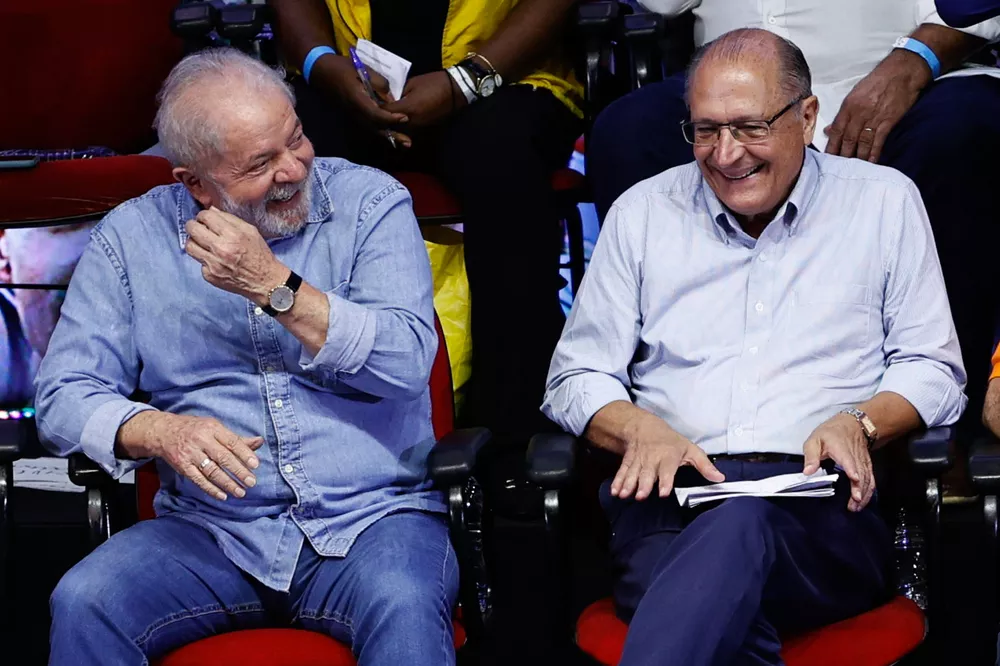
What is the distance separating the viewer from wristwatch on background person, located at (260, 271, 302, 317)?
94.0 inches

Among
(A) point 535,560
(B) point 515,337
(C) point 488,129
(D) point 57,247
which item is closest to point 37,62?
(D) point 57,247

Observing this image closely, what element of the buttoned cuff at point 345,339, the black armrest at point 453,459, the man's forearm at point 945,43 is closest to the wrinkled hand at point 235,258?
the buttoned cuff at point 345,339

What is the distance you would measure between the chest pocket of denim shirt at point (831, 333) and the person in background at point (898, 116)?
46cm

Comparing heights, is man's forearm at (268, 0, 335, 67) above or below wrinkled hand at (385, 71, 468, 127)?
above

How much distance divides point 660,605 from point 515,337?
1131mm

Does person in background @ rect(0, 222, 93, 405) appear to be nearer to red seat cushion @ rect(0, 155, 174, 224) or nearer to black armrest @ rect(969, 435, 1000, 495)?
red seat cushion @ rect(0, 155, 174, 224)

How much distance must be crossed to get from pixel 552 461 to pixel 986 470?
66cm

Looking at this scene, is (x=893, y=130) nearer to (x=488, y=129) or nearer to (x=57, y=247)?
(x=488, y=129)

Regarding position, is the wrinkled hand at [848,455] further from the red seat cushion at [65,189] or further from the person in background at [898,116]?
the red seat cushion at [65,189]

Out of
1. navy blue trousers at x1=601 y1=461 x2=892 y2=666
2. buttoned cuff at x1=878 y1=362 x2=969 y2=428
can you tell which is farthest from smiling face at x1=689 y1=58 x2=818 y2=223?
navy blue trousers at x1=601 y1=461 x2=892 y2=666

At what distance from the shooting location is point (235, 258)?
2.39 metres

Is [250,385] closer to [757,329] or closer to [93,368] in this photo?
[93,368]

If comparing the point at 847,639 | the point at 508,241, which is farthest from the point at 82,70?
the point at 847,639

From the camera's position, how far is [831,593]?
7.66 ft
